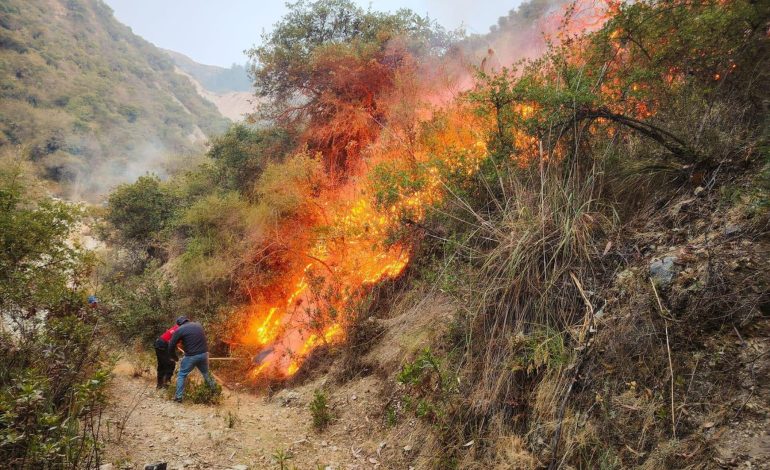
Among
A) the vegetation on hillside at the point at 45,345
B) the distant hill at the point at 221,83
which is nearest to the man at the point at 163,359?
the vegetation on hillside at the point at 45,345

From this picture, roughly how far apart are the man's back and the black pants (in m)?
0.44

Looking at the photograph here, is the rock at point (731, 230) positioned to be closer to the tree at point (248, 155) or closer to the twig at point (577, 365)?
the twig at point (577, 365)

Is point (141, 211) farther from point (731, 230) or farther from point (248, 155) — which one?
point (731, 230)

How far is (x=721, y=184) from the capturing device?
4.39 m

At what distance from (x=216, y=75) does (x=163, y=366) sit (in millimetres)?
128114

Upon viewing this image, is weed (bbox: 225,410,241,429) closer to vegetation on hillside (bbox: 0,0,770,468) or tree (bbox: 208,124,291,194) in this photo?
vegetation on hillside (bbox: 0,0,770,468)

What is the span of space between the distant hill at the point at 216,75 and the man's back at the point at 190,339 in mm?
107685

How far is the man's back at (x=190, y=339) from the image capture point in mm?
7559

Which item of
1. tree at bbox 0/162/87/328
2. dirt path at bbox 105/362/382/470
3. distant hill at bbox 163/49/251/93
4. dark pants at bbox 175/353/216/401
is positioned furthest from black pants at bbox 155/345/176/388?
distant hill at bbox 163/49/251/93

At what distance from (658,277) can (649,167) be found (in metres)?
1.89

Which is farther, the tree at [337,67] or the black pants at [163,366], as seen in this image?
the tree at [337,67]

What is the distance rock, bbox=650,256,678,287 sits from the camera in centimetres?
381

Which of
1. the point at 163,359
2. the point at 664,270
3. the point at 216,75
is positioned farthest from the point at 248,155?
the point at 216,75

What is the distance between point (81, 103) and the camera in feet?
136
